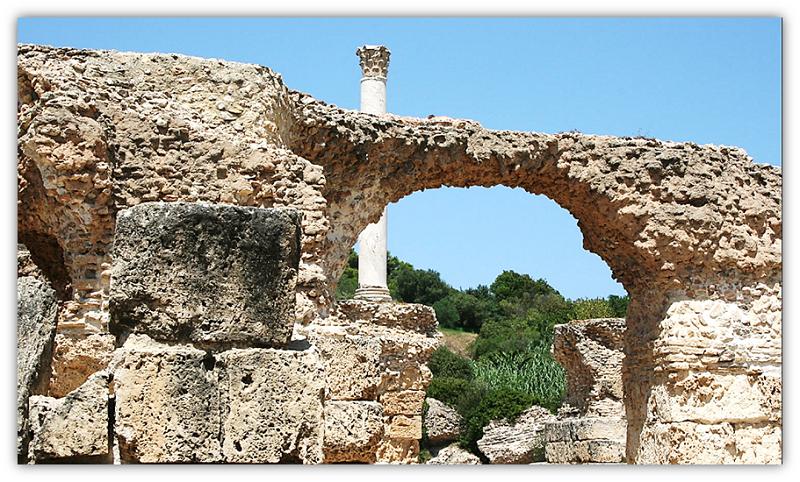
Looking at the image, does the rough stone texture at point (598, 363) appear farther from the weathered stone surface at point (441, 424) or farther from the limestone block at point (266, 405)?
the limestone block at point (266, 405)

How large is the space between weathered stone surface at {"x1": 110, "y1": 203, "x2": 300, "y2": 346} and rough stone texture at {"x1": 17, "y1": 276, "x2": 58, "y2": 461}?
511 mm

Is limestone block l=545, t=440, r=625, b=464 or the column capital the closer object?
limestone block l=545, t=440, r=625, b=464

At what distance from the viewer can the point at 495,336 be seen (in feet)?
111

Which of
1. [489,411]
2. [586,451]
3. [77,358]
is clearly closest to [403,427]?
[586,451]

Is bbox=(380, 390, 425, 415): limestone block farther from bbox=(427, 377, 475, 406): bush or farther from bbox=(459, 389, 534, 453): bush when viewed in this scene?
bbox=(427, 377, 475, 406): bush

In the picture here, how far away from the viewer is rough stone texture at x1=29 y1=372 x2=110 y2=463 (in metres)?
4.28

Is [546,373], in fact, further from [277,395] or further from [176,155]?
[277,395]

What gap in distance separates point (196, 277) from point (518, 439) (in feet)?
57.8

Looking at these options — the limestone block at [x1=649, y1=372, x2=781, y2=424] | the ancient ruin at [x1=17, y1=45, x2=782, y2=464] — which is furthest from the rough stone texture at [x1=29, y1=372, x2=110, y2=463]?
the limestone block at [x1=649, y1=372, x2=781, y2=424]

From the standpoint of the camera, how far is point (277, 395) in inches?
165

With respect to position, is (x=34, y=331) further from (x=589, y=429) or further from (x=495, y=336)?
(x=495, y=336)

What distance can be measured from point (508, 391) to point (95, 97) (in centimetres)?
1703

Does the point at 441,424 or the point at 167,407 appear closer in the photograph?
the point at 167,407

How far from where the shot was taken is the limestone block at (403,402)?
545 inches
